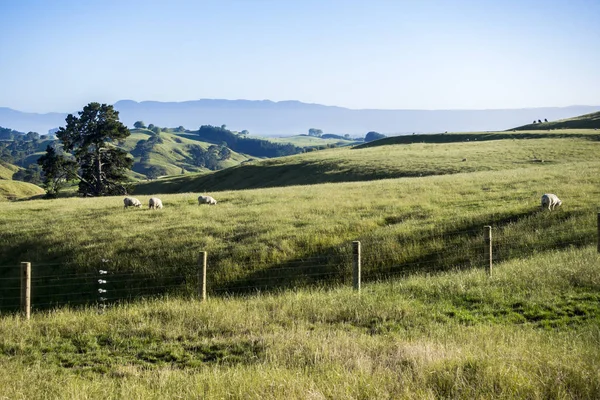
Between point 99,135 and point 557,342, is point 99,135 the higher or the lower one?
the higher one

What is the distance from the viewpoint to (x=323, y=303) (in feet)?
44.1

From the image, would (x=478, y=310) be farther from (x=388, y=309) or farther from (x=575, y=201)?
(x=575, y=201)

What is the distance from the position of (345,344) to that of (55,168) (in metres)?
65.3

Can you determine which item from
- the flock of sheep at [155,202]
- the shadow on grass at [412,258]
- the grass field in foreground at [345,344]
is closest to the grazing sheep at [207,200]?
the flock of sheep at [155,202]

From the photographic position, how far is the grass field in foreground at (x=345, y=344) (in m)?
7.26

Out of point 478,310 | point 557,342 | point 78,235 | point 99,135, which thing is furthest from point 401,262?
point 99,135

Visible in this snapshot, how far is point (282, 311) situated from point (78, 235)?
18871mm

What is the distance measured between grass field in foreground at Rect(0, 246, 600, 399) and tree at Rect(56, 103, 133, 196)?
58256 millimetres

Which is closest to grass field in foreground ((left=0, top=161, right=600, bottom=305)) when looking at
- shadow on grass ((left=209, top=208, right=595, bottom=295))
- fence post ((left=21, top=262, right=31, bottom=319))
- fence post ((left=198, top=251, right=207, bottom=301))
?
shadow on grass ((left=209, top=208, right=595, bottom=295))

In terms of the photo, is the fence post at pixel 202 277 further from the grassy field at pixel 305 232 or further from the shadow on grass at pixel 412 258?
the grassy field at pixel 305 232

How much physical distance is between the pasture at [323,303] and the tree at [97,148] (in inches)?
1394

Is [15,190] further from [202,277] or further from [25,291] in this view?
[202,277]

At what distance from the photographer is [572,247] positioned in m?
18.6

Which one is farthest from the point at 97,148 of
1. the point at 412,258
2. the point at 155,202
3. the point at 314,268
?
the point at 412,258
